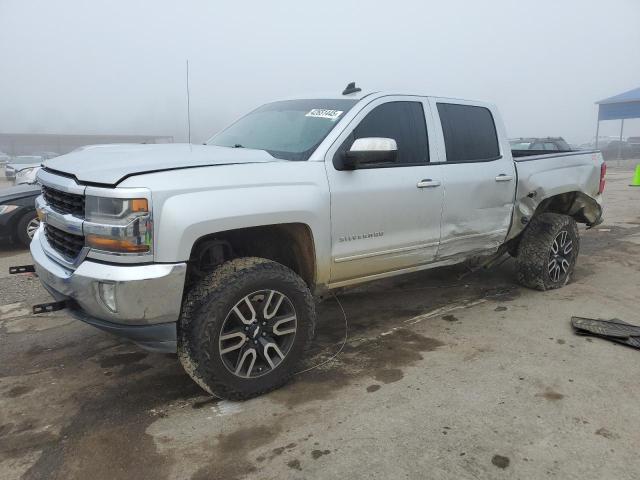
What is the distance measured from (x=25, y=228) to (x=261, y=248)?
17.9 ft

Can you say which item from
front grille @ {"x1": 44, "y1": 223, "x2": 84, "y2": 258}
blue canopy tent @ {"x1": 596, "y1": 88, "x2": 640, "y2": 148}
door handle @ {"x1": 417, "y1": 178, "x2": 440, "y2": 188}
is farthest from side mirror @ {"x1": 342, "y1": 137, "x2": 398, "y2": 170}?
blue canopy tent @ {"x1": 596, "y1": 88, "x2": 640, "y2": 148}

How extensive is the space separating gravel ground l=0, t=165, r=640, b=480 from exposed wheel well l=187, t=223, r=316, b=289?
76 centimetres

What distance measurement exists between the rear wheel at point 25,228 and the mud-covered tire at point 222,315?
5564 mm

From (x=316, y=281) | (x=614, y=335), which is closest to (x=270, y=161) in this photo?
(x=316, y=281)

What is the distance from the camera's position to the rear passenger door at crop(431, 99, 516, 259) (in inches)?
154

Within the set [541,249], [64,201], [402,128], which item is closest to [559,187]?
[541,249]

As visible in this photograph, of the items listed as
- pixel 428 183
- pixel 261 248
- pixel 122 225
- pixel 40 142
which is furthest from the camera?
pixel 40 142

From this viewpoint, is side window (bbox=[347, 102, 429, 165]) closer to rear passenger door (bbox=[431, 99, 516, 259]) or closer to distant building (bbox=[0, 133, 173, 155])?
rear passenger door (bbox=[431, 99, 516, 259])

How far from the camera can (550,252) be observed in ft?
16.1

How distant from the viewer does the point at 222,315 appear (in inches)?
106

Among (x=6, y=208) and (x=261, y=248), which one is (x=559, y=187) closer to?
(x=261, y=248)

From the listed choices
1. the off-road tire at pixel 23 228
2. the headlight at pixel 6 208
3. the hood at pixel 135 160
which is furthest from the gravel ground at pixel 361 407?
the headlight at pixel 6 208

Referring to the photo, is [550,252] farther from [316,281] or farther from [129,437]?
[129,437]

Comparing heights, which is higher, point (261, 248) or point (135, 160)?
point (135, 160)
